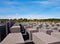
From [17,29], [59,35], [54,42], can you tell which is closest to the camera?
[54,42]

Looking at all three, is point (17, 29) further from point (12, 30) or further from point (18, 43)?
point (18, 43)

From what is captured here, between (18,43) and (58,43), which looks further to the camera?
(58,43)

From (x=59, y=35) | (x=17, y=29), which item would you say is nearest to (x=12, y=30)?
(x=17, y=29)

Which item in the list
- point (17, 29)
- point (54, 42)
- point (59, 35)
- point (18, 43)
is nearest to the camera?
point (18, 43)

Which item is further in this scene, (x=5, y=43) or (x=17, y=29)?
(x=17, y=29)

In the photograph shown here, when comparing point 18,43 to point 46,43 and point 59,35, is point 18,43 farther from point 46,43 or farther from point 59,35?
point 59,35

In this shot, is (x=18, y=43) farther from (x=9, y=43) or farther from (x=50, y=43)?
(x=50, y=43)

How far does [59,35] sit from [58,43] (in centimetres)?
386

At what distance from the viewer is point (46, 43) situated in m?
8.89

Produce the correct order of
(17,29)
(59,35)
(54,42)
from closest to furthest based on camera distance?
(54,42) → (59,35) → (17,29)

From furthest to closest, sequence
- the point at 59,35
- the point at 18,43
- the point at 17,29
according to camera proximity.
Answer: the point at 17,29 → the point at 59,35 → the point at 18,43

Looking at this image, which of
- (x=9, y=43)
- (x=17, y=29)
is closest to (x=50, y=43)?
(x=9, y=43)

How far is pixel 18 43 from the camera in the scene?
8500 mm

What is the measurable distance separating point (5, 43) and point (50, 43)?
3826mm
